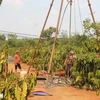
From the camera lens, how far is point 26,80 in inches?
213

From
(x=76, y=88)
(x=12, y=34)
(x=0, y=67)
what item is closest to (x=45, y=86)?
(x=76, y=88)

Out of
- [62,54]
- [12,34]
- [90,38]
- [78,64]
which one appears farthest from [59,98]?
[12,34]

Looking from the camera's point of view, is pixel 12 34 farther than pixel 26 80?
Yes

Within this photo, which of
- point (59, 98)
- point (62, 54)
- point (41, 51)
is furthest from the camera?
point (41, 51)

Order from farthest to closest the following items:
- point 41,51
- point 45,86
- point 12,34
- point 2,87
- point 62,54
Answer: point 12,34 → point 41,51 → point 62,54 → point 45,86 → point 2,87

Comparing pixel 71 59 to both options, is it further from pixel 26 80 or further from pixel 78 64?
pixel 26 80

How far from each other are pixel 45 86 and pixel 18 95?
20.7 feet

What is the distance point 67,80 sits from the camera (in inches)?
527

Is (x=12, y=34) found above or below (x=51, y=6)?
above

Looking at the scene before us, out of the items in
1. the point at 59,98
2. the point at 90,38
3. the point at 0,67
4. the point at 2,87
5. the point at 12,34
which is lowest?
the point at 59,98

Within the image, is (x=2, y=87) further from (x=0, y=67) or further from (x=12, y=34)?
(x=12, y=34)

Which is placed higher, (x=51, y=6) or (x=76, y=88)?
(x=51, y=6)

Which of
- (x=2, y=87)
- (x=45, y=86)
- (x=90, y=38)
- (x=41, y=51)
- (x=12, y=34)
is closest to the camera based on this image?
(x=2, y=87)

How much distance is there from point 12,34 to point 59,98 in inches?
1391
